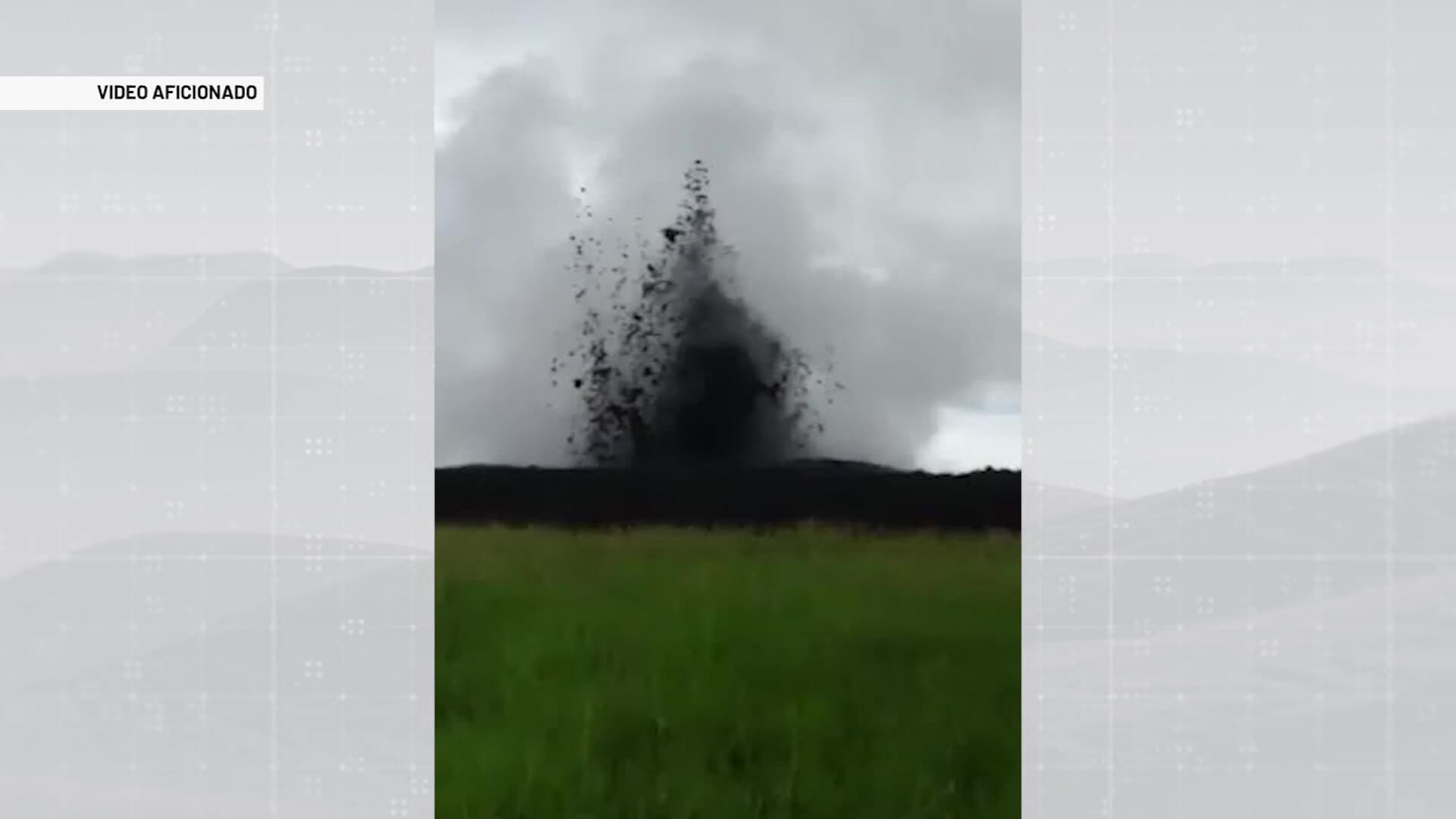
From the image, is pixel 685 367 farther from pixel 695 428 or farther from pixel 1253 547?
pixel 1253 547

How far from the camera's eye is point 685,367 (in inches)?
171

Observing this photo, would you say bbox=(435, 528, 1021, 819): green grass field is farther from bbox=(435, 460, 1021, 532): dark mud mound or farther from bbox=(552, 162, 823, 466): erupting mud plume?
bbox=(552, 162, 823, 466): erupting mud plume

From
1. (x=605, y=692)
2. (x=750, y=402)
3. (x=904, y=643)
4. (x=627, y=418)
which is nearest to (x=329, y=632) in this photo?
(x=605, y=692)

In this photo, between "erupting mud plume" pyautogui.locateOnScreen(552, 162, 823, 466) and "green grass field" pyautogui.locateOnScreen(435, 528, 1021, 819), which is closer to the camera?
"green grass field" pyautogui.locateOnScreen(435, 528, 1021, 819)

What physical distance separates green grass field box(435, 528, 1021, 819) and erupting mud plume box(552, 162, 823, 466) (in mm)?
303

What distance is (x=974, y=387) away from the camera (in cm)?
427

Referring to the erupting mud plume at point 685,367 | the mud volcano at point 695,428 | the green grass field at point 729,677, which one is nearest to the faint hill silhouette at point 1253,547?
the green grass field at point 729,677

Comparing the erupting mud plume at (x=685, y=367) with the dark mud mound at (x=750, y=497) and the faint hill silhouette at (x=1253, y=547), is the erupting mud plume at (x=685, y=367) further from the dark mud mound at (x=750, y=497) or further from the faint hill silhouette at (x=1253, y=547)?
the faint hill silhouette at (x=1253, y=547)

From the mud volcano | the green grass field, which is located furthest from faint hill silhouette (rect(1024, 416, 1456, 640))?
the mud volcano

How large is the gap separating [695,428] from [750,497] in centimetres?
29

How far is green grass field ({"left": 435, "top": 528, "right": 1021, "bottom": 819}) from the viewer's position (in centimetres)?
420

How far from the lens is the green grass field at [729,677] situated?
4.20 m

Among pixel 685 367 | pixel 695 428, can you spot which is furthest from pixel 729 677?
pixel 685 367

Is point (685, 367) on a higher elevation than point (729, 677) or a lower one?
higher
